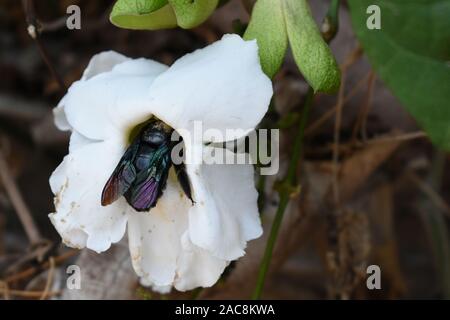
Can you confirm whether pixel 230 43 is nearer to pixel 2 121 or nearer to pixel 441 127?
pixel 441 127

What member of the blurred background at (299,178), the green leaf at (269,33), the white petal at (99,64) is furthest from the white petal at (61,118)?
the green leaf at (269,33)

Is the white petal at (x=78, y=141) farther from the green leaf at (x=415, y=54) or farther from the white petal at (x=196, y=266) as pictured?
the green leaf at (x=415, y=54)

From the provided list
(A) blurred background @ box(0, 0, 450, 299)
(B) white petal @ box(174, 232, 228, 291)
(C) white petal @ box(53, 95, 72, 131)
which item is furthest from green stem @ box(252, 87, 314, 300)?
(C) white petal @ box(53, 95, 72, 131)

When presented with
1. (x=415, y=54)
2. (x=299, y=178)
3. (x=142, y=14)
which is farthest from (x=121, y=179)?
(x=299, y=178)

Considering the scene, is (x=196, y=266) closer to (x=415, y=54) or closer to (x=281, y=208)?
(x=281, y=208)

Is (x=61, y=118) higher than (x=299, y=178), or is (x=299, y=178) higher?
(x=61, y=118)

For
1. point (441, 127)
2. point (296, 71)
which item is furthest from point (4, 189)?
point (441, 127)
